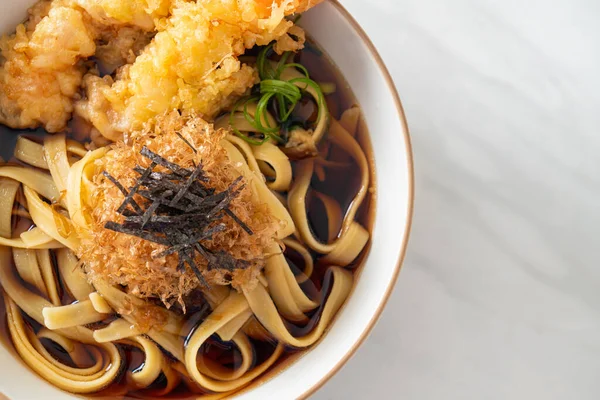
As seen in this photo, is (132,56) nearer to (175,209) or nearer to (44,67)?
(44,67)

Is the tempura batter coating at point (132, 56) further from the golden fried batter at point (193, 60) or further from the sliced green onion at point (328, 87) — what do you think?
the sliced green onion at point (328, 87)

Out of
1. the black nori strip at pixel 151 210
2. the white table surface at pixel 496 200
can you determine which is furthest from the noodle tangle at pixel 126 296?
the white table surface at pixel 496 200

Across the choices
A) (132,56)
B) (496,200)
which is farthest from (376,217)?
(132,56)

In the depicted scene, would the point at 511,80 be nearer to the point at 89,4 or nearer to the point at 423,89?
the point at 423,89

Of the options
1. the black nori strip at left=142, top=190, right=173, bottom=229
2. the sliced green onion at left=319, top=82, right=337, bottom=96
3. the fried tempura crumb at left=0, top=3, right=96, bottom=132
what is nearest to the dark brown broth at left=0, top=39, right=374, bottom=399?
the sliced green onion at left=319, top=82, right=337, bottom=96

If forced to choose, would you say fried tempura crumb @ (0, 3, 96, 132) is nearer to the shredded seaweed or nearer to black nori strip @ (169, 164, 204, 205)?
the shredded seaweed

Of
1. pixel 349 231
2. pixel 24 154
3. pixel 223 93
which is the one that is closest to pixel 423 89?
A: pixel 349 231
